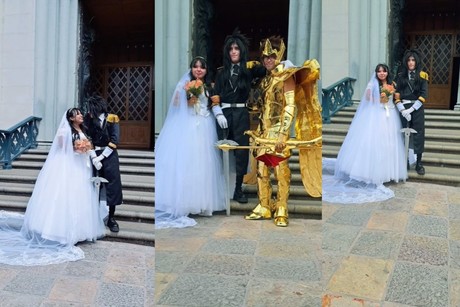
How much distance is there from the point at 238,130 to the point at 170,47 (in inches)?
9.7

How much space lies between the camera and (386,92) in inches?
40.6

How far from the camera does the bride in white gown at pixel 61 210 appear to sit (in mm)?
1778

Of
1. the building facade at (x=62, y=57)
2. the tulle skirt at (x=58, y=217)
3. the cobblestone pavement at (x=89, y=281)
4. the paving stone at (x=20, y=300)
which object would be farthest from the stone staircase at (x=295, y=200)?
the tulle skirt at (x=58, y=217)

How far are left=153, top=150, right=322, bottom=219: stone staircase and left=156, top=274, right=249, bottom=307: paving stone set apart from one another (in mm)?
171

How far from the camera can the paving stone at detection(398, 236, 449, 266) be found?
1.08 metres

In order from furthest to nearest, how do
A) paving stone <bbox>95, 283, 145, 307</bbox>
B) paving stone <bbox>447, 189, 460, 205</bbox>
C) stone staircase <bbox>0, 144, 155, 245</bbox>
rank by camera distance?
stone staircase <bbox>0, 144, 155, 245</bbox> < paving stone <bbox>95, 283, 145, 307</bbox> < paving stone <bbox>447, 189, 460, 205</bbox>

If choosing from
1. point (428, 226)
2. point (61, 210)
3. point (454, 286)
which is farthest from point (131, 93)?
point (454, 286)

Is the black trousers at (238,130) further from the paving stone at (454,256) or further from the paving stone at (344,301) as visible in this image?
the paving stone at (454,256)

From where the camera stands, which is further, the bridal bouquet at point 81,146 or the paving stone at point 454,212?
the bridal bouquet at point 81,146

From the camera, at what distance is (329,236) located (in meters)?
1.06

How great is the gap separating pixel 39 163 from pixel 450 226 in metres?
1.73

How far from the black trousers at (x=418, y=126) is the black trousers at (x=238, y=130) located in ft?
1.41

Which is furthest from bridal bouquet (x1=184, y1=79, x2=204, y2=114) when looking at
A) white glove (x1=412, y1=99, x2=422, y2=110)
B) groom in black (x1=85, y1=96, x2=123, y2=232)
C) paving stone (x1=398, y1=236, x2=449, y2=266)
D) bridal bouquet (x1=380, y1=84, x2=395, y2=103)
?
groom in black (x1=85, y1=96, x2=123, y2=232)

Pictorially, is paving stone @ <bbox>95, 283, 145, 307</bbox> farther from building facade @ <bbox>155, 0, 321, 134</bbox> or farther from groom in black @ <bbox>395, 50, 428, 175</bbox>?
groom in black @ <bbox>395, 50, 428, 175</bbox>
